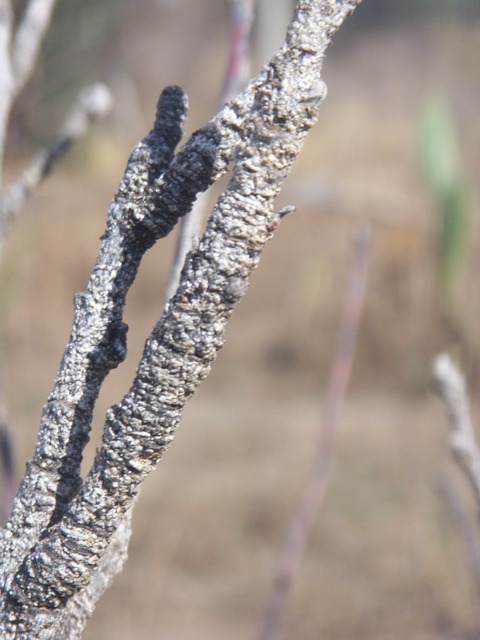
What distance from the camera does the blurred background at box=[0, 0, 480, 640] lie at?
9.31 ft

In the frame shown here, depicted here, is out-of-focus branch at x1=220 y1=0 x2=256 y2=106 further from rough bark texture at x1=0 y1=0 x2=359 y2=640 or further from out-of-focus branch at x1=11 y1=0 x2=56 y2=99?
rough bark texture at x1=0 y1=0 x2=359 y2=640

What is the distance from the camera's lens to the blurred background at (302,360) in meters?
2.84

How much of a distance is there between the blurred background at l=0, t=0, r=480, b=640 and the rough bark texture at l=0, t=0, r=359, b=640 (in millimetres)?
962

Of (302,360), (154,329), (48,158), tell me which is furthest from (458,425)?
(302,360)

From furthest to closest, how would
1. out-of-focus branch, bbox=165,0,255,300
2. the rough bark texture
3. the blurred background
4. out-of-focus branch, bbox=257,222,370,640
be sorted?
the blurred background, out-of-focus branch, bbox=257,222,370,640, out-of-focus branch, bbox=165,0,255,300, the rough bark texture

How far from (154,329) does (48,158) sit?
450mm

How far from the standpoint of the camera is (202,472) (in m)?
4.27

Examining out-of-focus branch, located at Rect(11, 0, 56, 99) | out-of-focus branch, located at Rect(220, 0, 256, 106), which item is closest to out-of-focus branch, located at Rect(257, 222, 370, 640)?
out-of-focus branch, located at Rect(220, 0, 256, 106)

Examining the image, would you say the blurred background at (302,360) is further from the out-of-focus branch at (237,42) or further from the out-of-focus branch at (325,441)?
the out-of-focus branch at (237,42)

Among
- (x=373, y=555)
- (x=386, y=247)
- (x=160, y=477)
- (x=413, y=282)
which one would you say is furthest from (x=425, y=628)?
→ (x=386, y=247)

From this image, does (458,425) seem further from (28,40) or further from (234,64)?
(28,40)

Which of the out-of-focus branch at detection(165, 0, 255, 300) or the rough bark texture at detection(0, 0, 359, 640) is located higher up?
the out-of-focus branch at detection(165, 0, 255, 300)

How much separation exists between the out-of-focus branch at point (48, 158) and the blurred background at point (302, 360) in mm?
605

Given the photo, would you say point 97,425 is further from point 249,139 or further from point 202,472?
point 249,139
